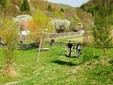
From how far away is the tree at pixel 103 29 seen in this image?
3672 centimetres

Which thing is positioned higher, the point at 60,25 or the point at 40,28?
the point at 60,25

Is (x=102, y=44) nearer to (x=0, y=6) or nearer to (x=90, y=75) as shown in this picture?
(x=90, y=75)

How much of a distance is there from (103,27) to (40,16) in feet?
96.0

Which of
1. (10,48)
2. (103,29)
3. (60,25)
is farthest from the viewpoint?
(60,25)

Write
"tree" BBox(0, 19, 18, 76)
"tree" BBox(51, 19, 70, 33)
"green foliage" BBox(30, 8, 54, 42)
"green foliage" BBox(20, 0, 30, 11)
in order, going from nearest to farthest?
1. "tree" BBox(0, 19, 18, 76)
2. "green foliage" BBox(30, 8, 54, 42)
3. "tree" BBox(51, 19, 70, 33)
4. "green foliage" BBox(20, 0, 30, 11)

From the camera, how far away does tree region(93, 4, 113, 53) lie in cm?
3672

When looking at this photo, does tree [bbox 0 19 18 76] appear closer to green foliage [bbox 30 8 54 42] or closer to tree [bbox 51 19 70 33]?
green foliage [bbox 30 8 54 42]

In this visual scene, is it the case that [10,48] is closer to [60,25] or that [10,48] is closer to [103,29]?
[103,29]

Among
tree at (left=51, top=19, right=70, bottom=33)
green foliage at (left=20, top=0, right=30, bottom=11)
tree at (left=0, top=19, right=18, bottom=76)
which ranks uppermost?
green foliage at (left=20, top=0, right=30, bottom=11)

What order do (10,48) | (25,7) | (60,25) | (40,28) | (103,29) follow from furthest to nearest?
1. (25,7)
2. (60,25)
3. (40,28)
4. (103,29)
5. (10,48)

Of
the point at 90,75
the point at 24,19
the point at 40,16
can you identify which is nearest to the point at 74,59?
the point at 90,75

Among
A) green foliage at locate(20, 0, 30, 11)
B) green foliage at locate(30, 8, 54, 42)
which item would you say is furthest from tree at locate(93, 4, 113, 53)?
green foliage at locate(20, 0, 30, 11)

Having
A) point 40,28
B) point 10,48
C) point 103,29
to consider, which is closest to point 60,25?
point 40,28

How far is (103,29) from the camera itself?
37312mm
